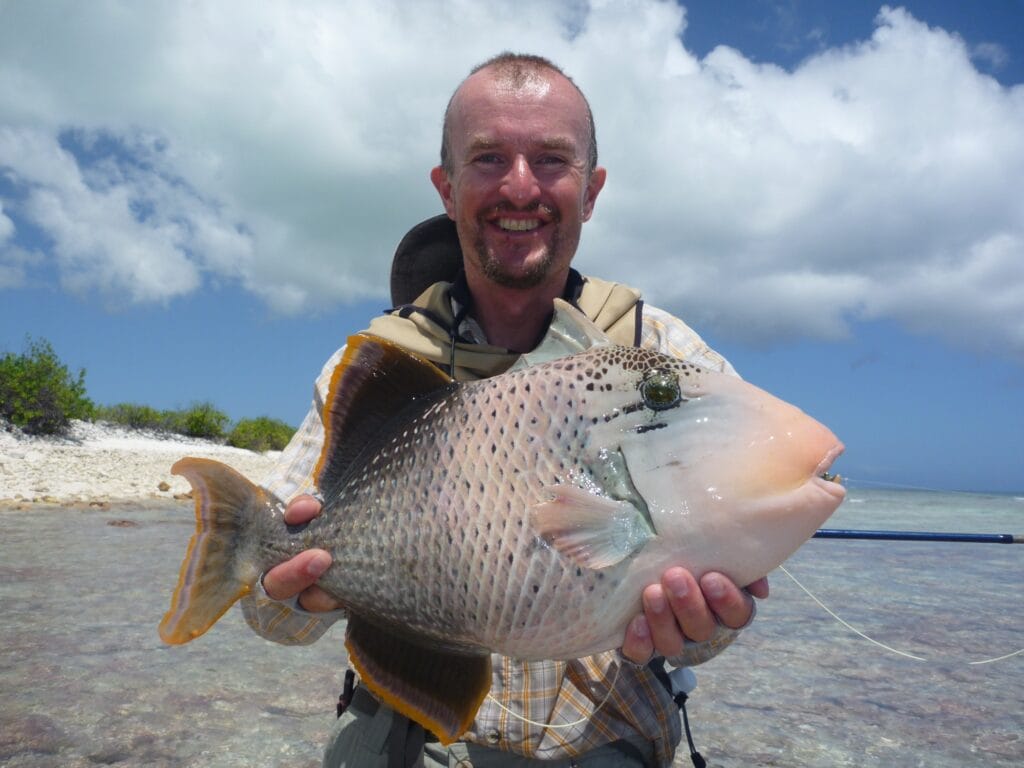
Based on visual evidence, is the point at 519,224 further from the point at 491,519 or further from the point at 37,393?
the point at 37,393

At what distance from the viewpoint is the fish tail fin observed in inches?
82.4

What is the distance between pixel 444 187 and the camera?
351 cm

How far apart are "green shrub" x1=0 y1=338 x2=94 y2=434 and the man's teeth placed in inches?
768

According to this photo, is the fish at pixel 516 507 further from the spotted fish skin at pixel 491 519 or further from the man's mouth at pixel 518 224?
the man's mouth at pixel 518 224

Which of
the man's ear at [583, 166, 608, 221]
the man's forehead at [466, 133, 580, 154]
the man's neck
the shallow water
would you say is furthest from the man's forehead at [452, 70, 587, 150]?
the shallow water

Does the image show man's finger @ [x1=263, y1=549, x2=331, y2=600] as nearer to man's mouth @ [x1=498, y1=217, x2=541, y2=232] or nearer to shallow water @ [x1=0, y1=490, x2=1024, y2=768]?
man's mouth @ [x1=498, y1=217, x2=541, y2=232]

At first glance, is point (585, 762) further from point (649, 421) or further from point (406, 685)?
point (649, 421)

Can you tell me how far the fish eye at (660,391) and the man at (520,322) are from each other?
101 cm

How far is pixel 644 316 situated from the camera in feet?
11.1

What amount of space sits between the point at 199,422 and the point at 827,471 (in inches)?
1031

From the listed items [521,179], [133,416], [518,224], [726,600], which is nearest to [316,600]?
[726,600]

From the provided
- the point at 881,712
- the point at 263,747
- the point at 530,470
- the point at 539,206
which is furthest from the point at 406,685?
the point at 881,712

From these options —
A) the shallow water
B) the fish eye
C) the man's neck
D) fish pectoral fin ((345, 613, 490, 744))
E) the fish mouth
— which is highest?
the man's neck

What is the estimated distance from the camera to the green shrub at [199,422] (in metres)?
25.4
